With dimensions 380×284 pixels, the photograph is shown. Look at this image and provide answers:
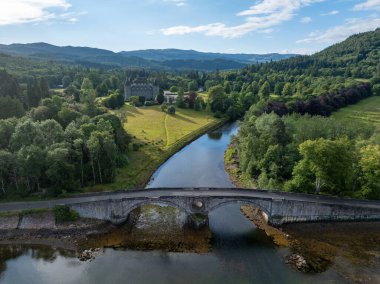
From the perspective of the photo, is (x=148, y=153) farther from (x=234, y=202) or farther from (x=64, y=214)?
(x=234, y=202)

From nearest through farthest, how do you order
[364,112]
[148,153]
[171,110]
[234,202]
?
[234,202]
[148,153]
[364,112]
[171,110]

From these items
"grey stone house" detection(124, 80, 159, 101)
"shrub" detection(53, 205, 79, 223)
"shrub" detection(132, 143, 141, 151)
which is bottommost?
"shrub" detection(53, 205, 79, 223)

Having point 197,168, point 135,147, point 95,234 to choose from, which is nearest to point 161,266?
point 95,234

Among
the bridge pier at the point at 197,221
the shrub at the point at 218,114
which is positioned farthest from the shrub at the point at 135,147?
the shrub at the point at 218,114

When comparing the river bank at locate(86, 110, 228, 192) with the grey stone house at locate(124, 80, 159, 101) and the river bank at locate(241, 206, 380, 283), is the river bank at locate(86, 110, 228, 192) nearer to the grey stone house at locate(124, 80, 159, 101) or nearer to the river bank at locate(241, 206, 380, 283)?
the river bank at locate(241, 206, 380, 283)

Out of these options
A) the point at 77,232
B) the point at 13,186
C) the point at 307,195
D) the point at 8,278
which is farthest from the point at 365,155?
the point at 13,186

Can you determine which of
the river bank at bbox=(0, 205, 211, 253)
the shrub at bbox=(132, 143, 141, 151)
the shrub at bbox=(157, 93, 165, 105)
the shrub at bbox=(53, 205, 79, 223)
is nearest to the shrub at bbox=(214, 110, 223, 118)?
the shrub at bbox=(157, 93, 165, 105)

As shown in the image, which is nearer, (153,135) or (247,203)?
(247,203)
